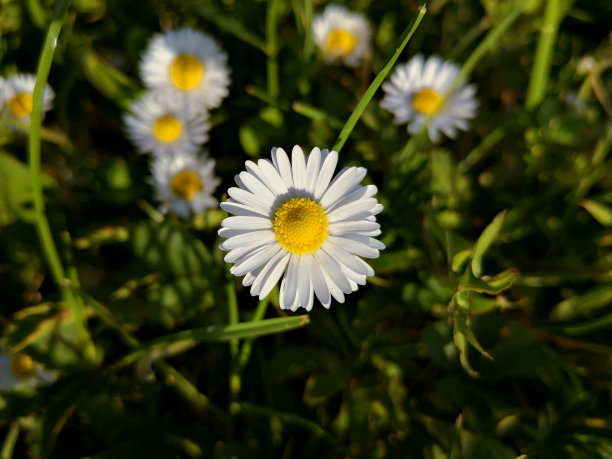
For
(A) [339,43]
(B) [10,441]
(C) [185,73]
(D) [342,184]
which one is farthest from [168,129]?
(B) [10,441]

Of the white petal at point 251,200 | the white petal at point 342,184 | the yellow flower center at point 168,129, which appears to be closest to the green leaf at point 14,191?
the yellow flower center at point 168,129

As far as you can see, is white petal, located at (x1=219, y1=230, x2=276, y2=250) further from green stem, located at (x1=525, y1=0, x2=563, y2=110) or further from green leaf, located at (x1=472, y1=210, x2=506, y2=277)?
green stem, located at (x1=525, y1=0, x2=563, y2=110)

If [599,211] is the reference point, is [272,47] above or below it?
above

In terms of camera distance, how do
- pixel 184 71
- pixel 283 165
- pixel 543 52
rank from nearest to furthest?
pixel 283 165 → pixel 543 52 → pixel 184 71

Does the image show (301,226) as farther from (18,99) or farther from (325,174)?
(18,99)

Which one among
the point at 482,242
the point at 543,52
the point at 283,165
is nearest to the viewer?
the point at 283,165

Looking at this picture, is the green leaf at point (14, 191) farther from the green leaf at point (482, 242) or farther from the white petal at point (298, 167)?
the green leaf at point (482, 242)
